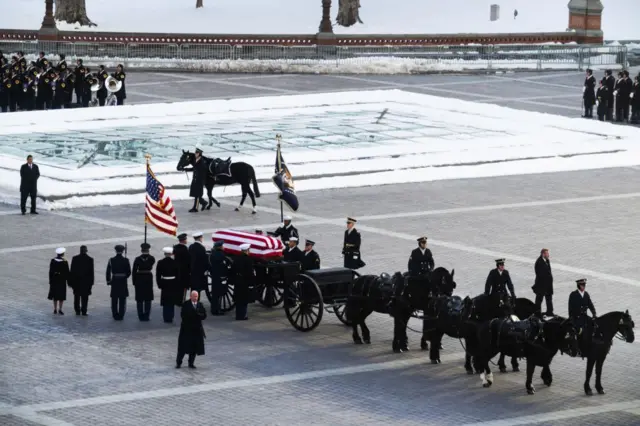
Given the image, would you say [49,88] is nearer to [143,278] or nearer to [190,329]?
[143,278]

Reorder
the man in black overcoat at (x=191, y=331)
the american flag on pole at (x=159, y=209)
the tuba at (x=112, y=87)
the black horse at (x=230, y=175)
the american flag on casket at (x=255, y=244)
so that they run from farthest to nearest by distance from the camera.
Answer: the tuba at (x=112, y=87) < the black horse at (x=230, y=175) < the american flag on pole at (x=159, y=209) < the american flag on casket at (x=255, y=244) < the man in black overcoat at (x=191, y=331)

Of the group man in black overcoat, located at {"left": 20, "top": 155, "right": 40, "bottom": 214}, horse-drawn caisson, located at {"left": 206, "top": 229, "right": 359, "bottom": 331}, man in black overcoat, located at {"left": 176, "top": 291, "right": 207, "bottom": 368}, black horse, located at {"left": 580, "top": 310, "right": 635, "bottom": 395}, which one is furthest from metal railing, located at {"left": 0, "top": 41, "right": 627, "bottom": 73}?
black horse, located at {"left": 580, "top": 310, "right": 635, "bottom": 395}

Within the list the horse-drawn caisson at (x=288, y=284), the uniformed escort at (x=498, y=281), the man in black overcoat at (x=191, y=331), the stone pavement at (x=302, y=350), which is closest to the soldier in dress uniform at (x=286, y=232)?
the horse-drawn caisson at (x=288, y=284)

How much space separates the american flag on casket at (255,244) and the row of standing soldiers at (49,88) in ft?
78.2

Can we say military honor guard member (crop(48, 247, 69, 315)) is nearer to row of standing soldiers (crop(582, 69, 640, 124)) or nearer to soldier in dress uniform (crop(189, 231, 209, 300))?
soldier in dress uniform (crop(189, 231, 209, 300))

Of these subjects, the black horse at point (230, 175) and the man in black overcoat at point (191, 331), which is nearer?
the man in black overcoat at point (191, 331)

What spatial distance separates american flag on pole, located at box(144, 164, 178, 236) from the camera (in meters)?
22.9

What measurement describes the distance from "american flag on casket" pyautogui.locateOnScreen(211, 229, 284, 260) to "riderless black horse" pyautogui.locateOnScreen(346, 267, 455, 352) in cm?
184

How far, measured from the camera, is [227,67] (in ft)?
182

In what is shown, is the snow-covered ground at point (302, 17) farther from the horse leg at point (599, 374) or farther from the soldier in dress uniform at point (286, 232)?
the horse leg at point (599, 374)

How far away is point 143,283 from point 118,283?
0.36 m

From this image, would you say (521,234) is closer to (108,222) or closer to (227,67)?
(108,222)

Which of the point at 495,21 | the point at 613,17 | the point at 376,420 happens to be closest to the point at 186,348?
the point at 376,420

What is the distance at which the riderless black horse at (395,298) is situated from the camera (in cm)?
1947
